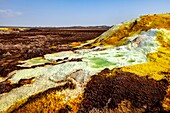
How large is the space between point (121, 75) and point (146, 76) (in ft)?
3.03

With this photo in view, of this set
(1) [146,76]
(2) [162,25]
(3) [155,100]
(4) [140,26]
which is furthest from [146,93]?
(4) [140,26]

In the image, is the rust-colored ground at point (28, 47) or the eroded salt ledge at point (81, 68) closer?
the eroded salt ledge at point (81, 68)

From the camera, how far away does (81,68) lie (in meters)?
12.3

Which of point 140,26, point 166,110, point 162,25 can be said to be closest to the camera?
point 166,110

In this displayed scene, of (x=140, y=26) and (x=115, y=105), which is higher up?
(x=140, y=26)

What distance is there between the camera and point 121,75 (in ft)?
36.2

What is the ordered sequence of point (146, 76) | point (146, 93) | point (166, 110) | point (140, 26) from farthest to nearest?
point (140, 26)
point (146, 76)
point (146, 93)
point (166, 110)

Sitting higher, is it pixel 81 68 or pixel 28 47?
pixel 81 68

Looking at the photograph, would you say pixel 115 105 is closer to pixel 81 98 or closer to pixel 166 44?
pixel 81 98

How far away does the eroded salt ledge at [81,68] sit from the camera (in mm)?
11328

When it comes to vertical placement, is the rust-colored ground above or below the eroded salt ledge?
below

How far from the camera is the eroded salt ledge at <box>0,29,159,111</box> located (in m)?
11.3

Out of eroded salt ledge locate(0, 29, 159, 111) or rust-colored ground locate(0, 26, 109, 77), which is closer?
eroded salt ledge locate(0, 29, 159, 111)

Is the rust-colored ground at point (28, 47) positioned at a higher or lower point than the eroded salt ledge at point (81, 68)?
lower
